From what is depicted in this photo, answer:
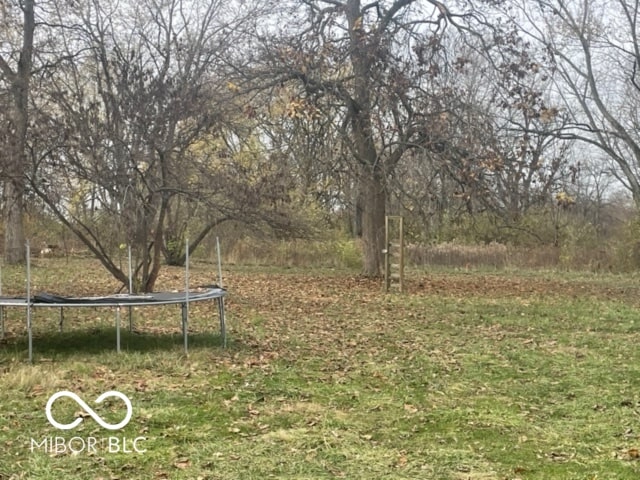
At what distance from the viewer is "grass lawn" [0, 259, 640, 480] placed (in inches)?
163

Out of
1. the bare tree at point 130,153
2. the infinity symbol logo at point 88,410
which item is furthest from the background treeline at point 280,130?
the infinity symbol logo at point 88,410

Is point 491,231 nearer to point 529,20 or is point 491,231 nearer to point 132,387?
point 529,20

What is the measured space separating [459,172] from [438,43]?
7.89 ft

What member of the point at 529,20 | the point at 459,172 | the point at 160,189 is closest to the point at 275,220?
the point at 160,189

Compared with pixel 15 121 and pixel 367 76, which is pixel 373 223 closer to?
pixel 367 76

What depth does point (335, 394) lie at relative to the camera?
575cm

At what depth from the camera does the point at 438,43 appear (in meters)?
13.3

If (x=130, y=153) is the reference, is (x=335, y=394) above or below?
below

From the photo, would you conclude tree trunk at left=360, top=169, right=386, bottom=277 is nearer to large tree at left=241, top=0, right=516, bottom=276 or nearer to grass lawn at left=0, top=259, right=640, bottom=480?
large tree at left=241, top=0, right=516, bottom=276

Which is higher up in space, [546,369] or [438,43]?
[438,43]

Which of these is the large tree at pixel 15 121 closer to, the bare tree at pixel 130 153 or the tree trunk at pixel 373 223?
the bare tree at pixel 130 153

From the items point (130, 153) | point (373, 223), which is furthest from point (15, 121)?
point (373, 223)

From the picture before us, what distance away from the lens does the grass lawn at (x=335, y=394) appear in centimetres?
414

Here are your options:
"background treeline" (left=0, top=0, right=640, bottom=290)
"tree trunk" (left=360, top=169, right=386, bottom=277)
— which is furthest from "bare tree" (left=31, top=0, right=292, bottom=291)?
"tree trunk" (left=360, top=169, right=386, bottom=277)
